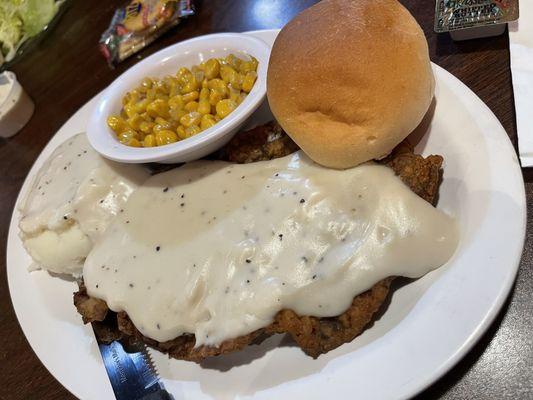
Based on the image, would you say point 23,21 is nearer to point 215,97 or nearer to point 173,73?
point 173,73

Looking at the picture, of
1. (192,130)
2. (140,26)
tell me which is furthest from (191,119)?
(140,26)

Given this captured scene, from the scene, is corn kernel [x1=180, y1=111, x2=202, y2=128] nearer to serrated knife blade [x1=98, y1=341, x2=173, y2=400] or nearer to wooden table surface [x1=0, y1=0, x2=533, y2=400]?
serrated knife blade [x1=98, y1=341, x2=173, y2=400]

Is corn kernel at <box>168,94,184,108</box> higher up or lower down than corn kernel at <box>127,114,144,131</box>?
higher up

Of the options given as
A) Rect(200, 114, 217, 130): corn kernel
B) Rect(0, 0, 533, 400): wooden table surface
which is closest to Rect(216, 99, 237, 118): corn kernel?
Rect(200, 114, 217, 130): corn kernel

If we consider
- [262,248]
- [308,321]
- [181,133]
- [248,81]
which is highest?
[248,81]

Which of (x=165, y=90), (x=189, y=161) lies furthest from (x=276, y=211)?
(x=165, y=90)

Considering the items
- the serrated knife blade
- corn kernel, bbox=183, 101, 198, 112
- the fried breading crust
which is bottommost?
the serrated knife blade

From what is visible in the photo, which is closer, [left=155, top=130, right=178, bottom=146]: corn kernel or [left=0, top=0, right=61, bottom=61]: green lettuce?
[left=155, top=130, right=178, bottom=146]: corn kernel
